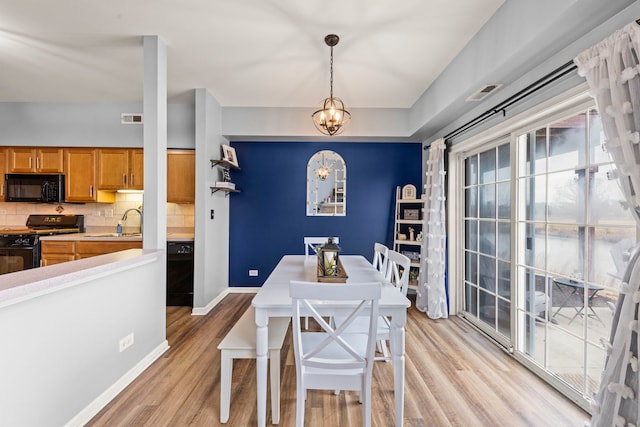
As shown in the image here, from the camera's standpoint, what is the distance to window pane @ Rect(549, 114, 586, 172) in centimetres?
196

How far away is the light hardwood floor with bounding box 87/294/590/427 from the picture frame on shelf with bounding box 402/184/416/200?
215cm

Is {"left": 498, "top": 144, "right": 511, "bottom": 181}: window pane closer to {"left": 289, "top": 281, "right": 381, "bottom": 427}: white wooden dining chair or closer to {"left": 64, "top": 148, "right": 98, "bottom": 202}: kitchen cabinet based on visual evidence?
{"left": 289, "top": 281, "right": 381, "bottom": 427}: white wooden dining chair

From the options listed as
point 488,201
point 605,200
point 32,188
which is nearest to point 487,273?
point 488,201

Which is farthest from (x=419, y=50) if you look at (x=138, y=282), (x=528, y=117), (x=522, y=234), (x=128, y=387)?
(x=128, y=387)

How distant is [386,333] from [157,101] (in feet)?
8.70

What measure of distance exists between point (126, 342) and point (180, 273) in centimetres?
171

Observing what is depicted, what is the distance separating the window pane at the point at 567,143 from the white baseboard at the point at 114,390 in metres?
3.47

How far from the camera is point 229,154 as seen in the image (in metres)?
4.15

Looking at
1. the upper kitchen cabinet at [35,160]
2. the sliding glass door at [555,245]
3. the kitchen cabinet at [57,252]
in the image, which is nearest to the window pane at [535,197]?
the sliding glass door at [555,245]

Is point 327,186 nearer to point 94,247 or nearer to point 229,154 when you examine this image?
point 229,154

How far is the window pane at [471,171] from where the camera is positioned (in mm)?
3374

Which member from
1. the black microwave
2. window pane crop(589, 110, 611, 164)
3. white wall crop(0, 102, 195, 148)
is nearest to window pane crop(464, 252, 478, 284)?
window pane crop(589, 110, 611, 164)

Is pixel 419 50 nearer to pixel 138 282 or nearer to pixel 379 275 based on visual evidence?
pixel 379 275

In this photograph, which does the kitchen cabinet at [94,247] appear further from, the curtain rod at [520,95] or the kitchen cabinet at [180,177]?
the curtain rod at [520,95]
